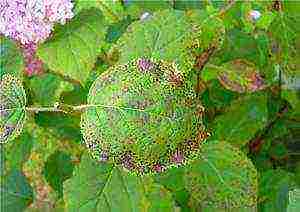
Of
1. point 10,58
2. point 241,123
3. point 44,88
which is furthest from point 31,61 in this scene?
point 241,123

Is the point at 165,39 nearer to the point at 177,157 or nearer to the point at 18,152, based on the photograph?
the point at 177,157

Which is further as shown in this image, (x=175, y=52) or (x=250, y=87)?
(x=250, y=87)

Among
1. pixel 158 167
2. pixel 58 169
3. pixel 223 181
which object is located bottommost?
pixel 58 169

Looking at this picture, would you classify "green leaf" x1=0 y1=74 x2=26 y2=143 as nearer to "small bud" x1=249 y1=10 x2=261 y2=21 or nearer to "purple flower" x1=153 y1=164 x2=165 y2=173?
"purple flower" x1=153 y1=164 x2=165 y2=173

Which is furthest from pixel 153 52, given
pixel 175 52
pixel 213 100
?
pixel 213 100

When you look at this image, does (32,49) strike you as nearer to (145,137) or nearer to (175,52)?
(175,52)

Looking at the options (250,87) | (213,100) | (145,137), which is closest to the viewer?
(145,137)
